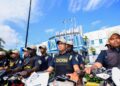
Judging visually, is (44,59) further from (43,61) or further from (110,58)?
(110,58)

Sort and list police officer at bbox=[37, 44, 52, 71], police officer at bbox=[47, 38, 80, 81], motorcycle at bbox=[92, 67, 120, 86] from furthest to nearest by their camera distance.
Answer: police officer at bbox=[37, 44, 52, 71]
police officer at bbox=[47, 38, 80, 81]
motorcycle at bbox=[92, 67, 120, 86]

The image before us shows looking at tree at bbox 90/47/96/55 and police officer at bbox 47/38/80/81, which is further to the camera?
tree at bbox 90/47/96/55

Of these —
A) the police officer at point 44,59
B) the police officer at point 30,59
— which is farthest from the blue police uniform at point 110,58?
the police officer at point 44,59

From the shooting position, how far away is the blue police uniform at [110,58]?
5.76 meters

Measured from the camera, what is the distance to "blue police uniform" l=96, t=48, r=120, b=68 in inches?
227

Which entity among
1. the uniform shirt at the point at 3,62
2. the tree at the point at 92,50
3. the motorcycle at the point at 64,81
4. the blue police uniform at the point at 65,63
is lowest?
the motorcycle at the point at 64,81

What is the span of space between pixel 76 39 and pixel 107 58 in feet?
135


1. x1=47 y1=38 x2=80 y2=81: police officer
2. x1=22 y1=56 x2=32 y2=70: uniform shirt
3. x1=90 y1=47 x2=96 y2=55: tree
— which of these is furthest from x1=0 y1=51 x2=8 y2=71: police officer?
x1=90 y1=47 x2=96 y2=55: tree

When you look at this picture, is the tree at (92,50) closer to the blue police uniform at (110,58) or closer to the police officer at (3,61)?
the police officer at (3,61)

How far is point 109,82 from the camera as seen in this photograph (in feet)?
16.7

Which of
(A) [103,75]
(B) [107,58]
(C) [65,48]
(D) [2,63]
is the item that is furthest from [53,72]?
(D) [2,63]

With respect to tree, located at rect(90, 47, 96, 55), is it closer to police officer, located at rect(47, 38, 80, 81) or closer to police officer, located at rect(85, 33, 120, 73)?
police officer, located at rect(47, 38, 80, 81)

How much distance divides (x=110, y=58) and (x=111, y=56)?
0.04 metres

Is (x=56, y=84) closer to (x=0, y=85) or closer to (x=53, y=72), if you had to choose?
(x=53, y=72)
